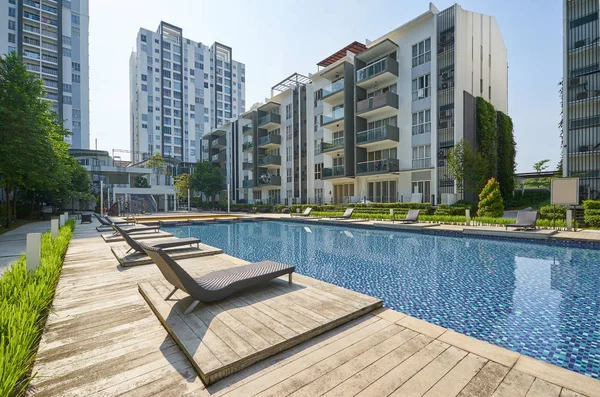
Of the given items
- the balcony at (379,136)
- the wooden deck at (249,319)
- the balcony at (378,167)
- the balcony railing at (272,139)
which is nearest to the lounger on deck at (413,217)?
the balcony at (378,167)

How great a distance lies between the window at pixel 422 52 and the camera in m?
22.8

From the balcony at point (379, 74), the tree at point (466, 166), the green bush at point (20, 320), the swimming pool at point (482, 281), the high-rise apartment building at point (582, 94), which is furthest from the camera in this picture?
the balcony at point (379, 74)

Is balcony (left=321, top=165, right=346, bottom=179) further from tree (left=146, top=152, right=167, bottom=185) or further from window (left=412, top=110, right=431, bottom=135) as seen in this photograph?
tree (left=146, top=152, right=167, bottom=185)

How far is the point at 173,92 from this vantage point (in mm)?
70875

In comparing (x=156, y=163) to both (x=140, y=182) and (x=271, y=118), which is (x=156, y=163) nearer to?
(x=140, y=182)

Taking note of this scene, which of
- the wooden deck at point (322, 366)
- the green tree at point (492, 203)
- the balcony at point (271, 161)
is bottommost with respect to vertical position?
the wooden deck at point (322, 366)

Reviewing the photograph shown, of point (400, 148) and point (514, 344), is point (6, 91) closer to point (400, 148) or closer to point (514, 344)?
point (514, 344)

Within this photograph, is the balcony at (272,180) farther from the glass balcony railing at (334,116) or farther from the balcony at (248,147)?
the glass balcony railing at (334,116)

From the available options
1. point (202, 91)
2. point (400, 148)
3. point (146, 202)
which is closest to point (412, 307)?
point (400, 148)

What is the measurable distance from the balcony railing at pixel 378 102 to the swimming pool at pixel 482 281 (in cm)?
1489

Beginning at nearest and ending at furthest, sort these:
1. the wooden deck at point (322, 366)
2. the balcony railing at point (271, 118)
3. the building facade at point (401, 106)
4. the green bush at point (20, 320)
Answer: the green bush at point (20, 320), the wooden deck at point (322, 366), the building facade at point (401, 106), the balcony railing at point (271, 118)

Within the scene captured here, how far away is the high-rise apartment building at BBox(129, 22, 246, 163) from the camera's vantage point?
6831cm

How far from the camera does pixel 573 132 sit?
21109 millimetres

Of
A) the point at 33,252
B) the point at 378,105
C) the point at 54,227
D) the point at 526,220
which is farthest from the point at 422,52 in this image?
the point at 33,252
